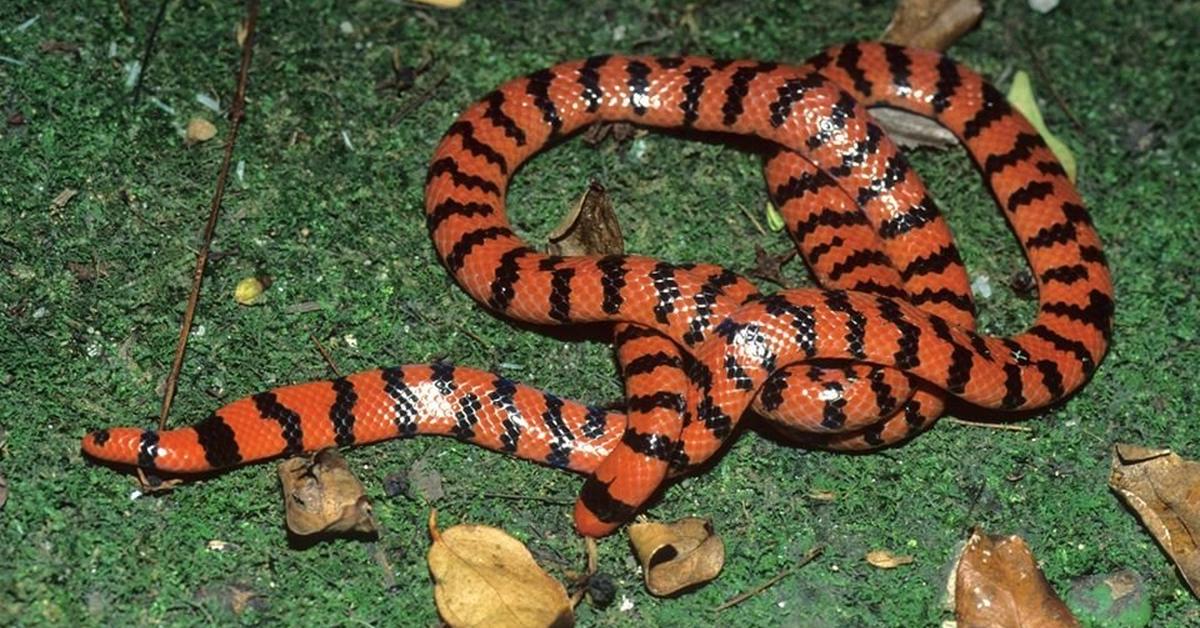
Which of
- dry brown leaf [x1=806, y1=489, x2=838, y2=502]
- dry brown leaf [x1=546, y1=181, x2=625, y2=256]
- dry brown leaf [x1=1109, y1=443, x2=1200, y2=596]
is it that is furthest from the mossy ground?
dry brown leaf [x1=546, y1=181, x2=625, y2=256]

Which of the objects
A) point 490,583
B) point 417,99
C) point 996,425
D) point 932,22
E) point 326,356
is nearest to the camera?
point 490,583

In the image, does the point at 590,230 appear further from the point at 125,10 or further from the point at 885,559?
the point at 125,10

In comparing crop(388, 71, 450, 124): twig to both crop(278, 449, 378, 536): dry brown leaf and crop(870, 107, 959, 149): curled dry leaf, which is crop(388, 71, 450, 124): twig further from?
crop(870, 107, 959, 149): curled dry leaf

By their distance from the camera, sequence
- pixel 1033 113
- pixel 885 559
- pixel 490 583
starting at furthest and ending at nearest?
1. pixel 1033 113
2. pixel 885 559
3. pixel 490 583

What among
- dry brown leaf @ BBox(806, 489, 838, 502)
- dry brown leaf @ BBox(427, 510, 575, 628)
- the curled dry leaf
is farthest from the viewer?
the curled dry leaf

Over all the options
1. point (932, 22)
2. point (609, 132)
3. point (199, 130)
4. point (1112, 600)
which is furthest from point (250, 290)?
point (1112, 600)

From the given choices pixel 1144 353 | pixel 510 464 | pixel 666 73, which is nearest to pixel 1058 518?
pixel 1144 353
